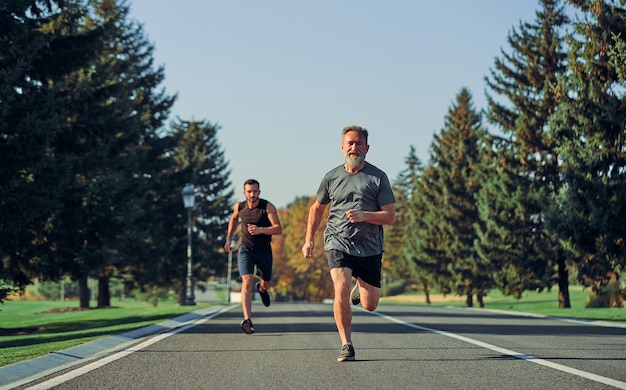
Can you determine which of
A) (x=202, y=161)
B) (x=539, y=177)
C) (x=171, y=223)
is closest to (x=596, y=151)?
(x=539, y=177)

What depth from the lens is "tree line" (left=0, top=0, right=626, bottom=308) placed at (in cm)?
2150

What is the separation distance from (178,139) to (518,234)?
59.5 feet

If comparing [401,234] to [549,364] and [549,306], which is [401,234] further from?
[549,364]

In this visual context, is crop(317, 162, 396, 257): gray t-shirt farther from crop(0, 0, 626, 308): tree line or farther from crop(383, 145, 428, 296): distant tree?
crop(383, 145, 428, 296): distant tree

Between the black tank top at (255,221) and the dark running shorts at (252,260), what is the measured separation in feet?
0.26

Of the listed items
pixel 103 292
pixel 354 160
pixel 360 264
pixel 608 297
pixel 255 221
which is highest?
pixel 354 160

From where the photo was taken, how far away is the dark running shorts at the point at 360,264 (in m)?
8.85

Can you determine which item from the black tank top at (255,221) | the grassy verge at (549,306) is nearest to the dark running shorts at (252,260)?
the black tank top at (255,221)

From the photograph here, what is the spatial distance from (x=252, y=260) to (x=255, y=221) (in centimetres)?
63

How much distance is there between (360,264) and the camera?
8.94 metres

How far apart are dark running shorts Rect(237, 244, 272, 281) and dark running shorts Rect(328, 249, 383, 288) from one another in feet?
15.5

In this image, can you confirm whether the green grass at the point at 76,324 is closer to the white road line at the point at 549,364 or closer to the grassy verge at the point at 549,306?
the grassy verge at the point at 549,306

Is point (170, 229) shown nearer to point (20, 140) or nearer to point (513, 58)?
point (513, 58)

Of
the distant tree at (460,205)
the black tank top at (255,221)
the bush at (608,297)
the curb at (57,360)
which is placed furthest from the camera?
the distant tree at (460,205)
